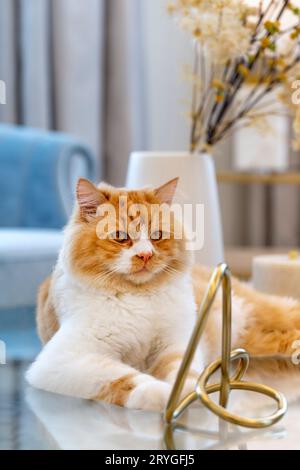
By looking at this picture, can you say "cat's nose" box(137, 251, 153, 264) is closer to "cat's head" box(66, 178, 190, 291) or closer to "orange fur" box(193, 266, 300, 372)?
"cat's head" box(66, 178, 190, 291)

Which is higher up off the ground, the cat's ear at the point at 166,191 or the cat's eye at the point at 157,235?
the cat's ear at the point at 166,191

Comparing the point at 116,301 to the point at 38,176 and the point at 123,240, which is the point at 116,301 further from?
the point at 38,176

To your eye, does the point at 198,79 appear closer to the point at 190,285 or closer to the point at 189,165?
the point at 189,165

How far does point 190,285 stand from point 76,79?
2242 mm

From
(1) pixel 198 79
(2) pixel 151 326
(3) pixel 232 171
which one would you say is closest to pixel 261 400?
(2) pixel 151 326

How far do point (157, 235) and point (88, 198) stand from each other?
9 cm

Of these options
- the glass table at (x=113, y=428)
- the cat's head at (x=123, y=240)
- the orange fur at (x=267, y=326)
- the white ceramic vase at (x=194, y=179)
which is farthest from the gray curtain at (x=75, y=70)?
the glass table at (x=113, y=428)

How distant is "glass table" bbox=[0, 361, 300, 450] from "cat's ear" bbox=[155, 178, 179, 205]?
0.25 m

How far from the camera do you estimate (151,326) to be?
856mm

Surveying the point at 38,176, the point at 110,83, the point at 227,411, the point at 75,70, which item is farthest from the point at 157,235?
the point at 110,83

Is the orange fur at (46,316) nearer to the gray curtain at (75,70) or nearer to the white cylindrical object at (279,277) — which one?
the white cylindrical object at (279,277)

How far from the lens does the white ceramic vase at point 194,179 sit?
4.12 ft

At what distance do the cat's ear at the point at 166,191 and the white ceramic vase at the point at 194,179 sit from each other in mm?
347

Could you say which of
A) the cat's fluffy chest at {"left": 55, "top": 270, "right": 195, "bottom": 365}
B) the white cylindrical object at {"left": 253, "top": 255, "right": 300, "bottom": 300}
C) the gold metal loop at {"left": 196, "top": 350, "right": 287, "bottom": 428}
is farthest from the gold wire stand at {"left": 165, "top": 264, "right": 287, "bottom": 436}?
the white cylindrical object at {"left": 253, "top": 255, "right": 300, "bottom": 300}
